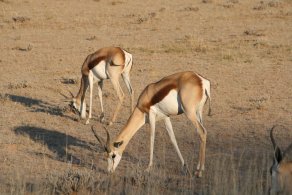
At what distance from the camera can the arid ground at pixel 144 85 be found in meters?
8.21

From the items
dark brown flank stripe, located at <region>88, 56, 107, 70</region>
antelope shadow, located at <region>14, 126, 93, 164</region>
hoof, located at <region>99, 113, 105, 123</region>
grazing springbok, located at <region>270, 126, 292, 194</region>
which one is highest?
dark brown flank stripe, located at <region>88, 56, 107, 70</region>

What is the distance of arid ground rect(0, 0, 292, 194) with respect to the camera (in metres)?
8.21

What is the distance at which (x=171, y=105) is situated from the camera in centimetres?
888

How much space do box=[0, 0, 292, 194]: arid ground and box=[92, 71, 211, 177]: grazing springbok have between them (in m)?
0.29

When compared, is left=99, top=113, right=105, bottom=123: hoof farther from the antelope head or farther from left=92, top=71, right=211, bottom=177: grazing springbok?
the antelope head

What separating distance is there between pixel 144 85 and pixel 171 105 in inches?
212

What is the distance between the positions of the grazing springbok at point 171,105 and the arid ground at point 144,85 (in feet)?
0.97

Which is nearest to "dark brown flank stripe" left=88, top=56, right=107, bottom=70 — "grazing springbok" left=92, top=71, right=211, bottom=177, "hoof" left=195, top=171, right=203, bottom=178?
"grazing springbok" left=92, top=71, right=211, bottom=177

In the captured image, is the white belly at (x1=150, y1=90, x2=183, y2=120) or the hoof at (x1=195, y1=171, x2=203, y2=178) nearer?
the hoof at (x1=195, y1=171, x2=203, y2=178)

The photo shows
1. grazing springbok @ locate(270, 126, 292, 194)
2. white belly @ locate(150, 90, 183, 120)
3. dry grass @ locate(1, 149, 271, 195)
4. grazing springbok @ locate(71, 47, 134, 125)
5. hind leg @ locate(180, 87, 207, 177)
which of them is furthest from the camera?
grazing springbok @ locate(71, 47, 134, 125)

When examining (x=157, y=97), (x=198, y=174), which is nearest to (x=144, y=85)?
(x=157, y=97)

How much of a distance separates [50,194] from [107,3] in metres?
20.5

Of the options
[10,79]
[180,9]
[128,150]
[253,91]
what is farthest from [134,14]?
[128,150]

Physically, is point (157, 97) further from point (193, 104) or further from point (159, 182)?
point (159, 182)
